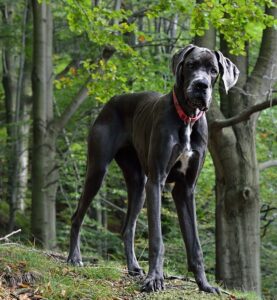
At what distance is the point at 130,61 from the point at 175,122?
21.3ft

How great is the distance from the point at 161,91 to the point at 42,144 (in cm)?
270

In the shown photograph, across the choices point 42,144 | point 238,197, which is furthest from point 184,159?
point 42,144

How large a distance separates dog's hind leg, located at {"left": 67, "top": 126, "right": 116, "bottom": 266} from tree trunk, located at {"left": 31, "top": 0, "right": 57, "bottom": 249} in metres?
6.08

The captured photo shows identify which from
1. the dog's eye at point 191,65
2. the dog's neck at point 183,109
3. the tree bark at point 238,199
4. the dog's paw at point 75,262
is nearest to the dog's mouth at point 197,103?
the dog's neck at point 183,109

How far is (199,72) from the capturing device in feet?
16.6

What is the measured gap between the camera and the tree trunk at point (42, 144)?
12586mm

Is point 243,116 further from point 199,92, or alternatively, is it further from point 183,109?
point 199,92

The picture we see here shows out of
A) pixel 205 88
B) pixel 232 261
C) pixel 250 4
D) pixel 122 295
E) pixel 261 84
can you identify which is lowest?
pixel 232 261

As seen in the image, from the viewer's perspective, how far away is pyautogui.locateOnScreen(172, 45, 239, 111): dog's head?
16.3ft

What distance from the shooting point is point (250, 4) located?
26.6ft

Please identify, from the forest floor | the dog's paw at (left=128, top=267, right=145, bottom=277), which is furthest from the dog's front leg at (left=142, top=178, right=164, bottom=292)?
the dog's paw at (left=128, top=267, right=145, bottom=277)

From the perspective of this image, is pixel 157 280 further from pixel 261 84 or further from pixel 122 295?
pixel 261 84

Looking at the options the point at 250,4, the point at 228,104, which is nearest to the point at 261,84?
the point at 228,104

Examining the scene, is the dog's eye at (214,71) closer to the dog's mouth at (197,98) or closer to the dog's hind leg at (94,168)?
the dog's mouth at (197,98)
